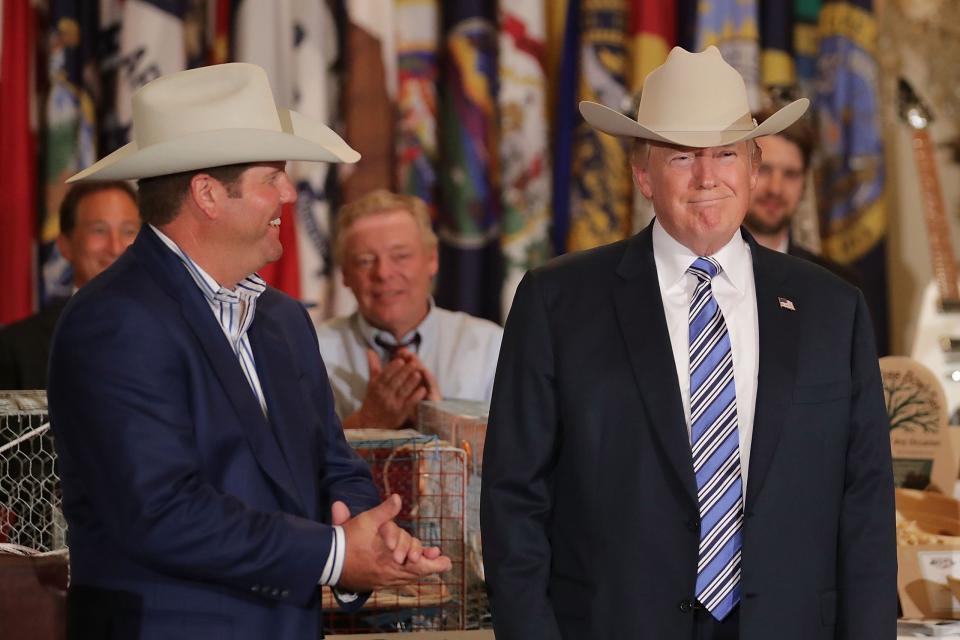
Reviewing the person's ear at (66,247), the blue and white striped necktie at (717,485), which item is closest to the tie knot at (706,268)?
the blue and white striped necktie at (717,485)

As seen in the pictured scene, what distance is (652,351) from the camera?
2.14m

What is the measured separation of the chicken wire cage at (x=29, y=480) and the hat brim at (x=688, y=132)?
1213 millimetres

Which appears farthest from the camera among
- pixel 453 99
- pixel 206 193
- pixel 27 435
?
pixel 453 99

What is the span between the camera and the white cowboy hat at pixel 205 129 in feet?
7.09

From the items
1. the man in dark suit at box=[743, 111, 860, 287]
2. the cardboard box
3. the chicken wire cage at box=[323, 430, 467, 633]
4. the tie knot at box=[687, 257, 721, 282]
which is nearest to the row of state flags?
the man in dark suit at box=[743, 111, 860, 287]

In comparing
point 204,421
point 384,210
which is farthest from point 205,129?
point 384,210

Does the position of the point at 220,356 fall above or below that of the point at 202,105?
below

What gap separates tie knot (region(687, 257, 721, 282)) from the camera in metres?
2.21

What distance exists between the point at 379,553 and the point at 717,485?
20.9 inches

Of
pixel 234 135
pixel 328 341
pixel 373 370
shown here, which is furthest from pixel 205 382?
pixel 328 341

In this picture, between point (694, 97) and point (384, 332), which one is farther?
point (384, 332)

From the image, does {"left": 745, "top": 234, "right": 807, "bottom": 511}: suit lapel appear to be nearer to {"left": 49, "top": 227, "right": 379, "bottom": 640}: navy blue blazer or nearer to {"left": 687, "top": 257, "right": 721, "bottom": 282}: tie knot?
{"left": 687, "top": 257, "right": 721, "bottom": 282}: tie knot

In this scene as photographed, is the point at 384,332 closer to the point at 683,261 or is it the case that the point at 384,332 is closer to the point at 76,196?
the point at 76,196

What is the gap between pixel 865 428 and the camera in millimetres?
2150
